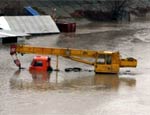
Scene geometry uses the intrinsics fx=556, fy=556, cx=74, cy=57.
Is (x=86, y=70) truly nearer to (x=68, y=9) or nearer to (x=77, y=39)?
(x=77, y=39)

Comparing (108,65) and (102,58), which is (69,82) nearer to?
(108,65)

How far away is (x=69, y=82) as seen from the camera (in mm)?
31922

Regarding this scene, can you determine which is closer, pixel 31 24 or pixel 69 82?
pixel 69 82

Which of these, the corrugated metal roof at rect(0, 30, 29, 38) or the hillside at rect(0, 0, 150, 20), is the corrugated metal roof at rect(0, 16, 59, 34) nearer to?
the corrugated metal roof at rect(0, 30, 29, 38)

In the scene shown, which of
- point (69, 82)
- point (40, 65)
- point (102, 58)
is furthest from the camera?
point (40, 65)

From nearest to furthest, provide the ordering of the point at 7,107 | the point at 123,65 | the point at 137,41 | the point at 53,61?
the point at 7,107
the point at 123,65
the point at 53,61
the point at 137,41

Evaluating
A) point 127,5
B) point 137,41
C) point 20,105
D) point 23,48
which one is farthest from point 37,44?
point 127,5

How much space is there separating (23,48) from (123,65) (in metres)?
6.44

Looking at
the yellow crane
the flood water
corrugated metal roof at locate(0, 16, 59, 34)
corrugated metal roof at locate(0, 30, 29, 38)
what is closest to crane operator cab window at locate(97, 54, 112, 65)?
the yellow crane

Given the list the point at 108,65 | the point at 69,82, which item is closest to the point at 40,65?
the point at 69,82

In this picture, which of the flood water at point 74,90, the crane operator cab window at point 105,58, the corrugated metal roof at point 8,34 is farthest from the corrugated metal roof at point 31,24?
the crane operator cab window at point 105,58

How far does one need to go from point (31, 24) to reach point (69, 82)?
28.5m

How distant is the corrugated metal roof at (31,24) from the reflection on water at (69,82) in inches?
911

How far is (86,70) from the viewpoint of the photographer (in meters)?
36.1
